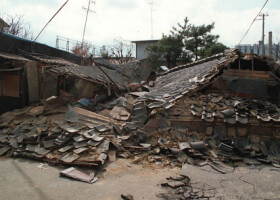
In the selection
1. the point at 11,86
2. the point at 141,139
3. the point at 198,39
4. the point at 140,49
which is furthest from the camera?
the point at 140,49

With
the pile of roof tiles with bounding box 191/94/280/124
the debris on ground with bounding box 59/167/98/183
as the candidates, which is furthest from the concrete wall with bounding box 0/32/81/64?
the pile of roof tiles with bounding box 191/94/280/124

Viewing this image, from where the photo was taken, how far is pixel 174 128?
6797 mm

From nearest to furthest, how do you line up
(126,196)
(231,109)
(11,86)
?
1. (126,196)
2. (231,109)
3. (11,86)

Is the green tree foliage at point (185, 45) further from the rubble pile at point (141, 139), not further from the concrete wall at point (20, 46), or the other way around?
the rubble pile at point (141, 139)

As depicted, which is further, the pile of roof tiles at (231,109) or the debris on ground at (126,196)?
the pile of roof tiles at (231,109)

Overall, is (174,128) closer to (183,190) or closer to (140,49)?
(183,190)

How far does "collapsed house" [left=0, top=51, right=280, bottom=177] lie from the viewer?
591 cm

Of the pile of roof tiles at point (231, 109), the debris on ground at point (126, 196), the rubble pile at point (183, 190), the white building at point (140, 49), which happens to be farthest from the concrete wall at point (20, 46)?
the white building at point (140, 49)

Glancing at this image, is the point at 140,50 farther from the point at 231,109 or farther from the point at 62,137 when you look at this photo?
the point at 62,137

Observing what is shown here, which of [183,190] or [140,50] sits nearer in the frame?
[183,190]

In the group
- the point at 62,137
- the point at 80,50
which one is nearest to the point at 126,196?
the point at 62,137

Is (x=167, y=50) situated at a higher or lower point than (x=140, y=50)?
lower

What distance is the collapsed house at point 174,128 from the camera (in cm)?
591

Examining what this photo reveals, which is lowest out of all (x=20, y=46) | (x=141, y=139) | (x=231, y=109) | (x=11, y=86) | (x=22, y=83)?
(x=141, y=139)
